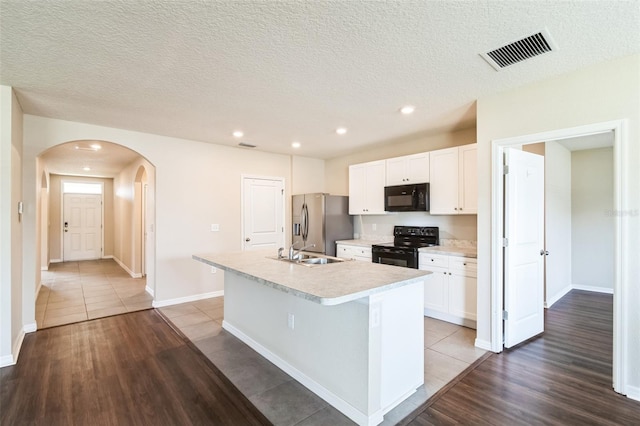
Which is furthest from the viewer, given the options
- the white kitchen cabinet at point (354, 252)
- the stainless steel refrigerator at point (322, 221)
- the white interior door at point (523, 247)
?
the stainless steel refrigerator at point (322, 221)

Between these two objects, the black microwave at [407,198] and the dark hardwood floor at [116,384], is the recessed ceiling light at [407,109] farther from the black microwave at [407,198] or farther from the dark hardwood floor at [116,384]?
the dark hardwood floor at [116,384]

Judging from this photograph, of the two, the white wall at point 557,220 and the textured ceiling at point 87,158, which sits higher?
the textured ceiling at point 87,158

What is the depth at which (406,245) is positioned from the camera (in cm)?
427

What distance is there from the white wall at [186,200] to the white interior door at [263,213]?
0.17 m

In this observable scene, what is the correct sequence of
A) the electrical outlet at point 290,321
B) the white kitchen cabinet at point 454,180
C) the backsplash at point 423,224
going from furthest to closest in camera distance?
the backsplash at point 423,224 → the white kitchen cabinet at point 454,180 → the electrical outlet at point 290,321

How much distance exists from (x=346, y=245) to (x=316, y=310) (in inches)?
111

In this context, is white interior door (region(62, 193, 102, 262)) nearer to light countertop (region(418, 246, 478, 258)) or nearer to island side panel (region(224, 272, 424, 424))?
island side panel (region(224, 272, 424, 424))

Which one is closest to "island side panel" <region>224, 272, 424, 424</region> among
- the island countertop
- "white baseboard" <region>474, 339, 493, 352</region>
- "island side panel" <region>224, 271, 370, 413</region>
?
"island side panel" <region>224, 271, 370, 413</region>

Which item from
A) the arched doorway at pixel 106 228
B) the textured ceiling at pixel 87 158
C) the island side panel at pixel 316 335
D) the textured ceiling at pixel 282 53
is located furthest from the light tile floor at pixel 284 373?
the textured ceiling at pixel 87 158

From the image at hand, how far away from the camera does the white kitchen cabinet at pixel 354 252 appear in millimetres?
4662

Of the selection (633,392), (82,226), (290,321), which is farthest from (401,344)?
(82,226)

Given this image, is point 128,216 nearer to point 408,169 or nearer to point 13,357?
point 13,357

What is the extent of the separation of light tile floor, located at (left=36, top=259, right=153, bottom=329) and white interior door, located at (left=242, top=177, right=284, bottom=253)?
1932mm

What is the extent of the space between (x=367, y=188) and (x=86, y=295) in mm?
5092
